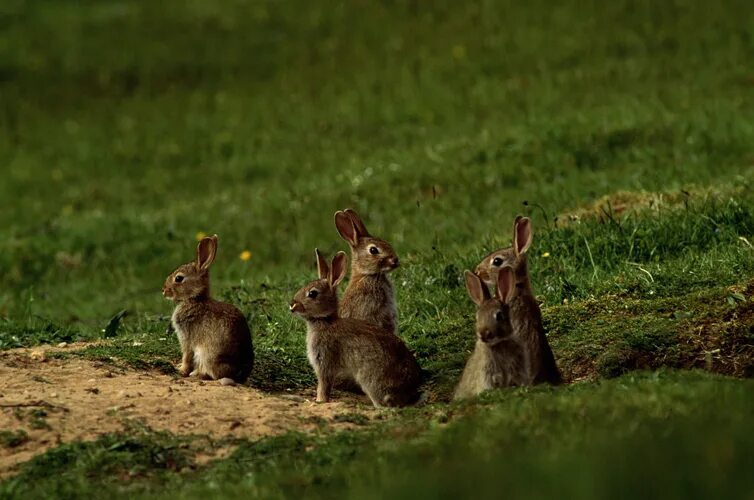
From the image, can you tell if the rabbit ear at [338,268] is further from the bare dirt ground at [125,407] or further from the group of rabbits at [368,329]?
the bare dirt ground at [125,407]

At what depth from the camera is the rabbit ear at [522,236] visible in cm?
1016

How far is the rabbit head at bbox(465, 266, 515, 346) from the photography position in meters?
9.08

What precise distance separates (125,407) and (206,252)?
2.31 meters

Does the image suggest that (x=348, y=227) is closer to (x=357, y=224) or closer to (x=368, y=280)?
(x=357, y=224)

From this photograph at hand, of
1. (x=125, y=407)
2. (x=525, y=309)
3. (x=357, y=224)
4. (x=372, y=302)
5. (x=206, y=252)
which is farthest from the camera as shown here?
(x=357, y=224)

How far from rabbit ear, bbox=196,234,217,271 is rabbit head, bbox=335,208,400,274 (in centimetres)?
110

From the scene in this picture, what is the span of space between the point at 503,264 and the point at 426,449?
10.1 feet

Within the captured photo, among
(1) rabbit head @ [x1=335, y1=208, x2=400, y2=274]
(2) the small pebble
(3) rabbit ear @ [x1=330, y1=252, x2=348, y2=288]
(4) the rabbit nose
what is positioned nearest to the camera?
(4) the rabbit nose

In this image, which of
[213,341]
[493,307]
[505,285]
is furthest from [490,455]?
[213,341]

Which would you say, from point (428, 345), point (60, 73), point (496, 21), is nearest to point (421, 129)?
point (496, 21)

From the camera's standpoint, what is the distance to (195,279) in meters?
10.8

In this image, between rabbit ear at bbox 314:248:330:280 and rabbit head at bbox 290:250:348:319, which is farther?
rabbit ear at bbox 314:248:330:280

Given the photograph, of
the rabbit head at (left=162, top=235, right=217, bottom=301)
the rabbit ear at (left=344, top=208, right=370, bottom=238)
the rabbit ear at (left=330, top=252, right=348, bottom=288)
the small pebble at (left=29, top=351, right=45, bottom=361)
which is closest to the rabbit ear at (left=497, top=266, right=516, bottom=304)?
the rabbit ear at (left=330, top=252, right=348, bottom=288)

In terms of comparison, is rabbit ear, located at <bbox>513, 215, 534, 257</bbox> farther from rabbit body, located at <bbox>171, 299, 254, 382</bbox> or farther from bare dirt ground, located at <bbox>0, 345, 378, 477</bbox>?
rabbit body, located at <bbox>171, 299, 254, 382</bbox>
